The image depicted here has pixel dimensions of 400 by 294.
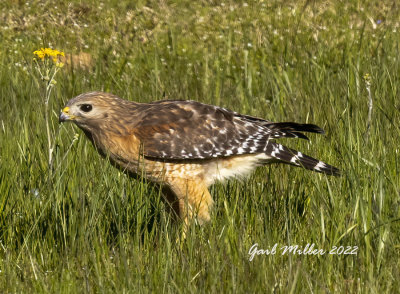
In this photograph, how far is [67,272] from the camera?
13.3 feet

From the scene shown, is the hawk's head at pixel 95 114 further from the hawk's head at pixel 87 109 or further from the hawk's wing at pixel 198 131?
the hawk's wing at pixel 198 131

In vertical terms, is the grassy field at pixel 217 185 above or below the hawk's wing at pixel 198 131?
below

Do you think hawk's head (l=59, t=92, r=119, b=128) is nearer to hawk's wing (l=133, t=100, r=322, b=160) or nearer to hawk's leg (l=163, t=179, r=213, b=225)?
hawk's wing (l=133, t=100, r=322, b=160)

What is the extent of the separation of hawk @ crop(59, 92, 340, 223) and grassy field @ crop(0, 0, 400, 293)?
0.46 feet

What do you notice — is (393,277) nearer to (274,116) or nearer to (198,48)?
(274,116)

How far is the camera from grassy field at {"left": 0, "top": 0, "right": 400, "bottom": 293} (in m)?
4.04

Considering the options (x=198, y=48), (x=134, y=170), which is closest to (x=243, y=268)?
(x=134, y=170)

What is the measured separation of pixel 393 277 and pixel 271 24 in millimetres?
6396

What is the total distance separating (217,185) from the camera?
5.65 meters

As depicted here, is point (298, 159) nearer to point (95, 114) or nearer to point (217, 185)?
point (217, 185)

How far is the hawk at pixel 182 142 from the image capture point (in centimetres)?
530

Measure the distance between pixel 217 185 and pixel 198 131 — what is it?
42cm

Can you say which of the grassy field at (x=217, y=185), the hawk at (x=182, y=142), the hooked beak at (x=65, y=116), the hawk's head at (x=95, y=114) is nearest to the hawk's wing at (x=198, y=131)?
the hawk at (x=182, y=142)

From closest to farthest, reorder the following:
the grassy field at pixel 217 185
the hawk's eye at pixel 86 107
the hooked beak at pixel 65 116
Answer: the grassy field at pixel 217 185 → the hooked beak at pixel 65 116 → the hawk's eye at pixel 86 107
